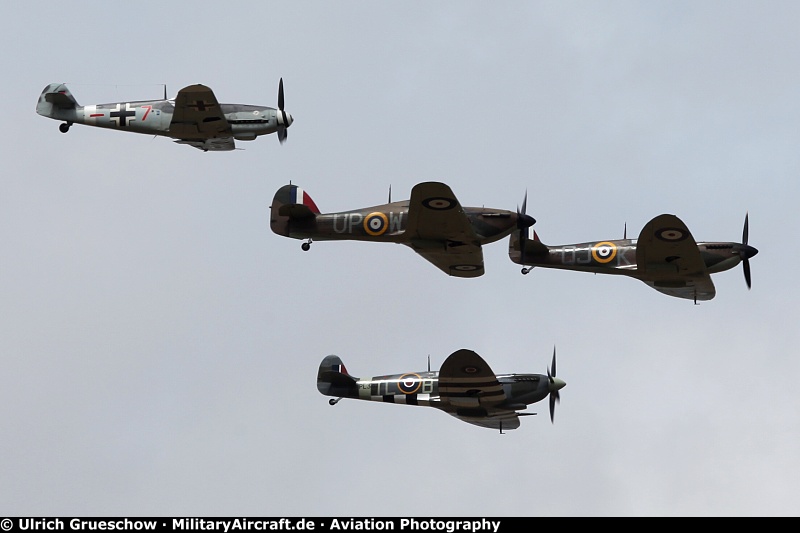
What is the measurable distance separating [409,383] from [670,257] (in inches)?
404

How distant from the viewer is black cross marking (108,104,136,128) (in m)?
48.8

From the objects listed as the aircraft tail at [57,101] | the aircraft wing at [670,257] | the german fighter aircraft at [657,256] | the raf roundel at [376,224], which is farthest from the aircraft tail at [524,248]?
the aircraft tail at [57,101]

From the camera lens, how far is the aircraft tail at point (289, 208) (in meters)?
45.8

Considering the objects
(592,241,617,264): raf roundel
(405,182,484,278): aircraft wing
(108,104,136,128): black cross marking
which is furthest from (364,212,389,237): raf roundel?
(108,104,136,128): black cross marking

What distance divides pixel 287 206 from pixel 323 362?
9297mm

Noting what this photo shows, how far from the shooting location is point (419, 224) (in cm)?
4353

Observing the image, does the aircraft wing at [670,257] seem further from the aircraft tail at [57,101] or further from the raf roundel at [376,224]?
the aircraft tail at [57,101]

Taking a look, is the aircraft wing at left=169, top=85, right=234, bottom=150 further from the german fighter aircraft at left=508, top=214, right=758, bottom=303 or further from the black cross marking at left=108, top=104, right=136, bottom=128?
the german fighter aircraft at left=508, top=214, right=758, bottom=303

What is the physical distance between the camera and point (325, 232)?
45.7 m

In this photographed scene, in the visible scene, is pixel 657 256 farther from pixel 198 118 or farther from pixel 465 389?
pixel 198 118

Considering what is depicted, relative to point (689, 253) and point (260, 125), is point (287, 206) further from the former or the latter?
point (689, 253)

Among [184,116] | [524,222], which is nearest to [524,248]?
[524,222]

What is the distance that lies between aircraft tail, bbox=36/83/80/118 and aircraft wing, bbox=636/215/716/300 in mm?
20105
